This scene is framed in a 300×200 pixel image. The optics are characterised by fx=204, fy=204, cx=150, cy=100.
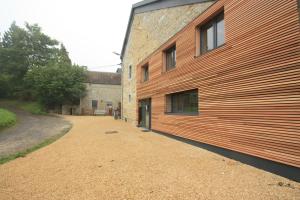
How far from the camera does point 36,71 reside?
30.5m

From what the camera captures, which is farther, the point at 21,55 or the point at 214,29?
the point at 21,55

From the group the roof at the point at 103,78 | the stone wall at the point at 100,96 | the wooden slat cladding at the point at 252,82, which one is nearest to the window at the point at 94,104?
the stone wall at the point at 100,96

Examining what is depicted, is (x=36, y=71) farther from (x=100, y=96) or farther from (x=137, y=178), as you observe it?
(x=137, y=178)

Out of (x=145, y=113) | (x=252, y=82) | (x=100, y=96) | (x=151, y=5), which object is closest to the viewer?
(x=252, y=82)

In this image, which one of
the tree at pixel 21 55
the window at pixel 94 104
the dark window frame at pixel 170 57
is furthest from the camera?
the tree at pixel 21 55

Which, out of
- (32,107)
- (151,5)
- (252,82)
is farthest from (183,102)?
(32,107)

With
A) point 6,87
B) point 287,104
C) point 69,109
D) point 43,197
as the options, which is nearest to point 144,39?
point 287,104

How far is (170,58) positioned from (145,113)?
5.18 metres

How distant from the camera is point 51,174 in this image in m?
5.47

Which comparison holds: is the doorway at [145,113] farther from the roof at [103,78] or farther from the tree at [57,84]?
A: the roof at [103,78]

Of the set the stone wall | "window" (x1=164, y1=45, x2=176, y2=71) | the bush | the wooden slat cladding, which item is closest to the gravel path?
the wooden slat cladding

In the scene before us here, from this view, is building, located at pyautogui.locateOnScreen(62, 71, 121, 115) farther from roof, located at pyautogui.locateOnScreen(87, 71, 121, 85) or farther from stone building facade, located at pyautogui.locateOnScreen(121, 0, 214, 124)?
stone building facade, located at pyautogui.locateOnScreen(121, 0, 214, 124)

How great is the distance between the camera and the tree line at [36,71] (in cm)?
2934

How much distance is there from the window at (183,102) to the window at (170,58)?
178cm
